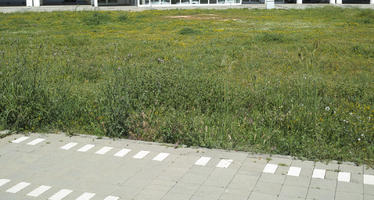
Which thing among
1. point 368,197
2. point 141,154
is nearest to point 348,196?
point 368,197

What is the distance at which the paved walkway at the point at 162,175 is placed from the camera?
171 inches

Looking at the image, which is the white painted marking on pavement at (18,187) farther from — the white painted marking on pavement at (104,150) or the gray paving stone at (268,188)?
the gray paving stone at (268,188)

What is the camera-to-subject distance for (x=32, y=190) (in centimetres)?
451

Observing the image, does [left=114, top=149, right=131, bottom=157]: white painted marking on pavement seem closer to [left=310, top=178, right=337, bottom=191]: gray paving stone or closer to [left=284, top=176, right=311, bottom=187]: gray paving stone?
[left=284, top=176, right=311, bottom=187]: gray paving stone

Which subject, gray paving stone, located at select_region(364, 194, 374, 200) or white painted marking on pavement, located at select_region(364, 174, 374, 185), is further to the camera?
white painted marking on pavement, located at select_region(364, 174, 374, 185)

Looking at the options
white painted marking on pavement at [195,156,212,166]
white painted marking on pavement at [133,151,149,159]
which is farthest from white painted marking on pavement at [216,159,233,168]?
white painted marking on pavement at [133,151,149,159]

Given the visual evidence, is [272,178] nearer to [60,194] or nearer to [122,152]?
[122,152]

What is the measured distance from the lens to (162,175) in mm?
4797

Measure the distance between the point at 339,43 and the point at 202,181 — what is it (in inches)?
516

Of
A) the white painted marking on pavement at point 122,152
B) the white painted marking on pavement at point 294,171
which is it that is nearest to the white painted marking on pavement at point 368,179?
the white painted marking on pavement at point 294,171

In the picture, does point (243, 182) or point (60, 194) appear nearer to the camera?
point (60, 194)

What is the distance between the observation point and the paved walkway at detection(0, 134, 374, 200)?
4.36 metres

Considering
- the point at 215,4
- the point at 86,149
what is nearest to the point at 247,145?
the point at 86,149

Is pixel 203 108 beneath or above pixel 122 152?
above
